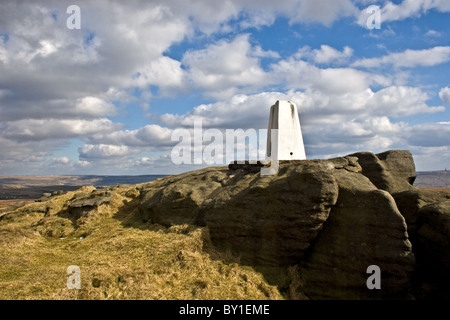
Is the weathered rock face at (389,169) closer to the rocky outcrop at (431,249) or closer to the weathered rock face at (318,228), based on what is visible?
the rocky outcrop at (431,249)

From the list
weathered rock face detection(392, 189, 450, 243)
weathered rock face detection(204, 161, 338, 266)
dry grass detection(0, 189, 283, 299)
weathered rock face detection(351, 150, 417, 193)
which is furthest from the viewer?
weathered rock face detection(351, 150, 417, 193)

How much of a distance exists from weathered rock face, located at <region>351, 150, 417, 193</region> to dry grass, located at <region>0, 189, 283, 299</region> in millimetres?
8758

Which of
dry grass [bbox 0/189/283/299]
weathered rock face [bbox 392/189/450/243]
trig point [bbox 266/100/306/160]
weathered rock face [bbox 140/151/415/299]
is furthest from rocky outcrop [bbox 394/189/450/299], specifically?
trig point [bbox 266/100/306/160]

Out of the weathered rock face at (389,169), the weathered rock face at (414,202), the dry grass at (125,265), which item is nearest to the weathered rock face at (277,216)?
the dry grass at (125,265)

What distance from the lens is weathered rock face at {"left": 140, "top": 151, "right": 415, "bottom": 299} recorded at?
9.97 metres

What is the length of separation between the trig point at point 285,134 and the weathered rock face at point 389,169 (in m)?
3.38

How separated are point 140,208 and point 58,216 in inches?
218

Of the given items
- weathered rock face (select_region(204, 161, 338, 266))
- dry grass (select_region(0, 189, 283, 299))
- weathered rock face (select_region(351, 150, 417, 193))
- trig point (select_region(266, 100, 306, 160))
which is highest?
trig point (select_region(266, 100, 306, 160))

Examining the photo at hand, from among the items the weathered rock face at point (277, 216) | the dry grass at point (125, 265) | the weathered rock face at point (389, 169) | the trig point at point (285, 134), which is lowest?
the dry grass at point (125, 265)

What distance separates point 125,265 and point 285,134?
11.6 m

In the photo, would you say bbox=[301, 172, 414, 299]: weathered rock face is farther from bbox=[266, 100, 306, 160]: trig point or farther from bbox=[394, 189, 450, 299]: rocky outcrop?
bbox=[266, 100, 306, 160]: trig point

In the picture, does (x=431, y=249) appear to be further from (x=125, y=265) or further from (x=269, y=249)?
(x=125, y=265)

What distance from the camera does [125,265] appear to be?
10.8 meters

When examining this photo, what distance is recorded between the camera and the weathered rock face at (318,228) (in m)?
9.97
